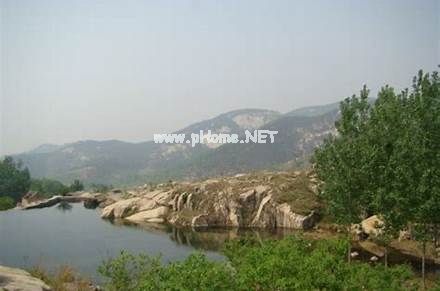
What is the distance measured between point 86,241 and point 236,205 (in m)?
24.7

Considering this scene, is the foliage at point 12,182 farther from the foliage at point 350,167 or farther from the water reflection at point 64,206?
the foliage at point 350,167

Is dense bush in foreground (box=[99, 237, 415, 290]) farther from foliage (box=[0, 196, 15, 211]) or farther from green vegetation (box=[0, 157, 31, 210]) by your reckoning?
green vegetation (box=[0, 157, 31, 210])

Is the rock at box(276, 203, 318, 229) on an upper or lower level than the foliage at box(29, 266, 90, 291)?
lower

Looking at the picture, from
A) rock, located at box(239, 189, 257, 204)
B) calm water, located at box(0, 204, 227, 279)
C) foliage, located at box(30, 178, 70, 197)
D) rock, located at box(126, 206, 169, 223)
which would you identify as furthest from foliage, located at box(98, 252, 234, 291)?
foliage, located at box(30, 178, 70, 197)

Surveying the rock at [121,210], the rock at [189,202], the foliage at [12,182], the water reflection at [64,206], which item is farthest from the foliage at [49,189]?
the rock at [189,202]

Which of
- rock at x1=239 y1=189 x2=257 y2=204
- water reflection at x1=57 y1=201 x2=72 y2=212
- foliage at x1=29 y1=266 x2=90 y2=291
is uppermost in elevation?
rock at x1=239 y1=189 x2=257 y2=204

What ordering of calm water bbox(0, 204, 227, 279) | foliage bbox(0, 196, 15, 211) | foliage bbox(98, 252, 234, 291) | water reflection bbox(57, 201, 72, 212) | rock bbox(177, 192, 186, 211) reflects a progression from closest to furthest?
foliage bbox(98, 252, 234, 291)
calm water bbox(0, 204, 227, 279)
rock bbox(177, 192, 186, 211)
water reflection bbox(57, 201, 72, 212)
foliage bbox(0, 196, 15, 211)

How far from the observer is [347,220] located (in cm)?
4378

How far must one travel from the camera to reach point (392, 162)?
3794cm

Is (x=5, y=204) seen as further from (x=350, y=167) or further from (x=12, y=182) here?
(x=350, y=167)

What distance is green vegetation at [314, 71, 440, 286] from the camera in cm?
3516

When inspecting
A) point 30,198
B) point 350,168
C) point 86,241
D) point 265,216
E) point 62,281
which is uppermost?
point 350,168

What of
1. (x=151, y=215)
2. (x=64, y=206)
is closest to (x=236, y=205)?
(x=151, y=215)

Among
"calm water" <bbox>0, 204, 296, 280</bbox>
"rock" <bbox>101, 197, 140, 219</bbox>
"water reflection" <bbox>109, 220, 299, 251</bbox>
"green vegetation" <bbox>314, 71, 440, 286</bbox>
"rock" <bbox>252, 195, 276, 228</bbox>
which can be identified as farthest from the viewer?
"rock" <bbox>101, 197, 140, 219</bbox>
